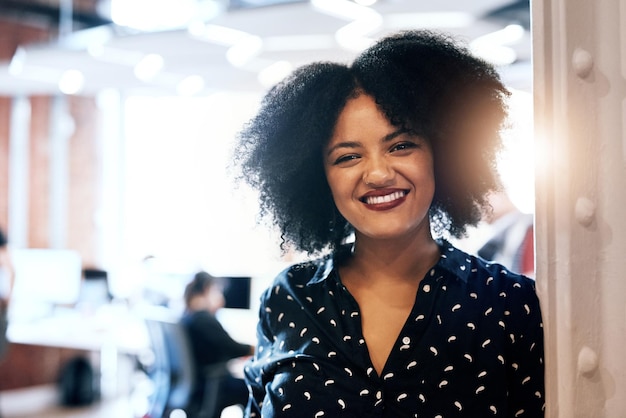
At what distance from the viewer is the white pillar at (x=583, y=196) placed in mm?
839

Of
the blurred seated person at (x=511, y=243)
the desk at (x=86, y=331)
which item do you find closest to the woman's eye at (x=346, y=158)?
the blurred seated person at (x=511, y=243)

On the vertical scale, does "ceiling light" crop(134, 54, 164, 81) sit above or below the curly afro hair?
above

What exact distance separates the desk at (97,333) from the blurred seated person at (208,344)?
1.76ft

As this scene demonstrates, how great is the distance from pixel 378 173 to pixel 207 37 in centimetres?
380

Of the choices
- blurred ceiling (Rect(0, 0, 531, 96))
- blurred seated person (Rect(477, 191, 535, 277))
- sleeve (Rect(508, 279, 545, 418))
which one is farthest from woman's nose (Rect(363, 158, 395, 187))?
blurred seated person (Rect(477, 191, 535, 277))

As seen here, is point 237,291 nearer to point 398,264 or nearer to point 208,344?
point 208,344

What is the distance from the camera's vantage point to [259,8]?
426 cm

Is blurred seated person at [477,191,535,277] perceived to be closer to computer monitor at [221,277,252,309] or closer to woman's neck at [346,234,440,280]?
computer monitor at [221,277,252,309]

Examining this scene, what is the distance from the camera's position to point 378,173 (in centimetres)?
113

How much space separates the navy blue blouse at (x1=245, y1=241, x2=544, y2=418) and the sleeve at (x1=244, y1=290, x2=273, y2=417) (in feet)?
0.24

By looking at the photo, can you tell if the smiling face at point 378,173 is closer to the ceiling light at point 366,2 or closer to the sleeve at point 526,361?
the sleeve at point 526,361

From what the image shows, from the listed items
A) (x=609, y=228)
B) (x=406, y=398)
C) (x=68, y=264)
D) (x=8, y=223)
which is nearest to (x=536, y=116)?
(x=609, y=228)

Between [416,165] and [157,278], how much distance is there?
13.4ft

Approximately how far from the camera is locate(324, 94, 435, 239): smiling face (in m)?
1.15
